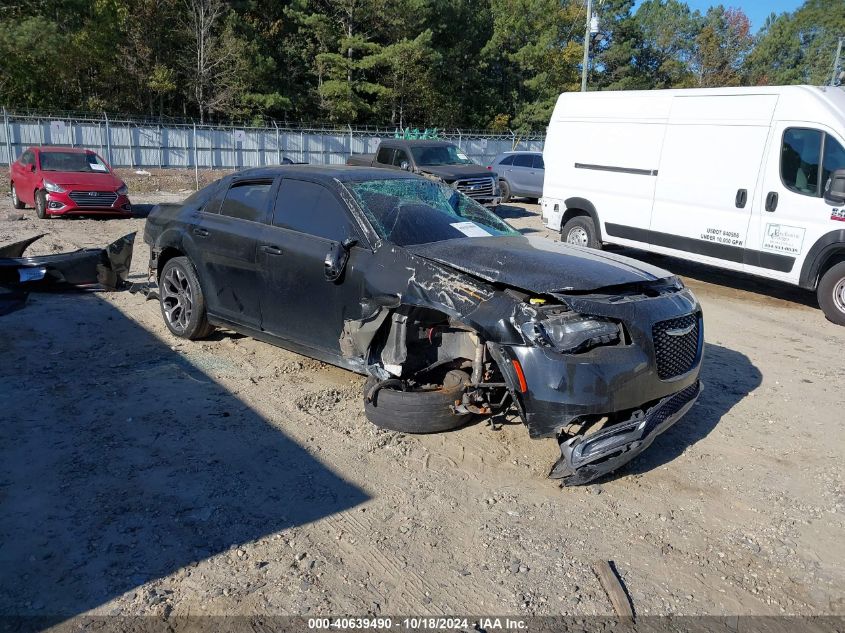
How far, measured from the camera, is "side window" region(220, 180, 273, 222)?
5.68 meters

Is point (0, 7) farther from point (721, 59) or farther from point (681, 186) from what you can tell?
point (721, 59)

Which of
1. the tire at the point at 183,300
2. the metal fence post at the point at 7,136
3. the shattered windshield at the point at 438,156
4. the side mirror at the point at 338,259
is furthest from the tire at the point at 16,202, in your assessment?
the side mirror at the point at 338,259

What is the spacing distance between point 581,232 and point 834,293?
404cm

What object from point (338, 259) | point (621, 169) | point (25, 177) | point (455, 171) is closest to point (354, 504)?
point (338, 259)

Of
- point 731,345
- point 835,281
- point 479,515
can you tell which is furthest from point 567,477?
point 835,281

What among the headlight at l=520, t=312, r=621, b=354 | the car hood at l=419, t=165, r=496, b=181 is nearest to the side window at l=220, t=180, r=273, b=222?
the headlight at l=520, t=312, r=621, b=354

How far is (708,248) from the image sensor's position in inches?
365

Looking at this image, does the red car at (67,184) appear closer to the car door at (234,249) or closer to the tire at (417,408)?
the car door at (234,249)

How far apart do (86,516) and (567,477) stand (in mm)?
2651

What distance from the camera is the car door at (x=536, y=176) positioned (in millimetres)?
20688

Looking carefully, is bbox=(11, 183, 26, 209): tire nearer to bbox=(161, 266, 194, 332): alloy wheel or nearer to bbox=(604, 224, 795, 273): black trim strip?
bbox=(161, 266, 194, 332): alloy wheel

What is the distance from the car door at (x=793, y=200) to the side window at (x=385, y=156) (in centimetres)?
1009

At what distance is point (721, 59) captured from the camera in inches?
2911

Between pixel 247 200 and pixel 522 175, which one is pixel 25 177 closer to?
pixel 247 200
